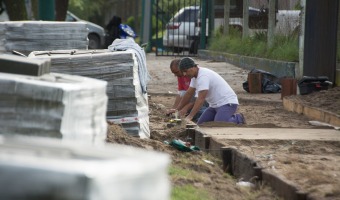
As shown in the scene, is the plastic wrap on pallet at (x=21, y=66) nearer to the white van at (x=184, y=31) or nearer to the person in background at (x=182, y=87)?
the person in background at (x=182, y=87)

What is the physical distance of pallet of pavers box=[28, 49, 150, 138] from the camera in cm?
1069

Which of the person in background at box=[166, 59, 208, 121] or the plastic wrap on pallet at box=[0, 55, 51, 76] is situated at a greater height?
the plastic wrap on pallet at box=[0, 55, 51, 76]

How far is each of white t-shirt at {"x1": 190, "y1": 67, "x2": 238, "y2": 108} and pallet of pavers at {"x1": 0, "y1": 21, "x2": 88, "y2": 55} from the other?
194cm

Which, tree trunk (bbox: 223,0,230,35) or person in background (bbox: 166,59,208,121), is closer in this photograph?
person in background (bbox: 166,59,208,121)

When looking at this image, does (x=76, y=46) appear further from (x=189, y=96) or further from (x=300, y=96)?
(x=300, y=96)

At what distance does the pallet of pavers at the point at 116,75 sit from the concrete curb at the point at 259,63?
8.10 metres

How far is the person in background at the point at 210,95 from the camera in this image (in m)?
13.6

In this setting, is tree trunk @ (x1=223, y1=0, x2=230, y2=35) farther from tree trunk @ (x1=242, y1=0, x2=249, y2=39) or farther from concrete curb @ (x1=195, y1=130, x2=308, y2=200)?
concrete curb @ (x1=195, y1=130, x2=308, y2=200)

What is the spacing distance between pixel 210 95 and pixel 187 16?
883 inches

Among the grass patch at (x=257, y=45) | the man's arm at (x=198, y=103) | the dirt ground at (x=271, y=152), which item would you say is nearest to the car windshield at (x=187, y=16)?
the grass patch at (x=257, y=45)

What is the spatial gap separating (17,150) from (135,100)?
771 centimetres

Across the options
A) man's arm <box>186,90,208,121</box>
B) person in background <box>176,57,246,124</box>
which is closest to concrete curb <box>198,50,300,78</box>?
person in background <box>176,57,246,124</box>

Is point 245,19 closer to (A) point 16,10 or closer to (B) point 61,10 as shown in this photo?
(A) point 16,10

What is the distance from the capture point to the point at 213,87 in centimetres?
1384
